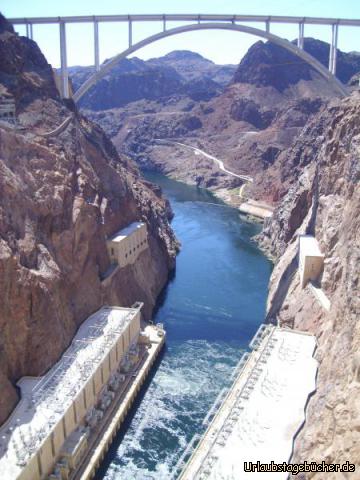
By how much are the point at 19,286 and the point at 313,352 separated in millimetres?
18569

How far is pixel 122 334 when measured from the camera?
123 ft

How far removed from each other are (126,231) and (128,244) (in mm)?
1823

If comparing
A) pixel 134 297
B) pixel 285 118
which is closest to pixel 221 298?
pixel 134 297

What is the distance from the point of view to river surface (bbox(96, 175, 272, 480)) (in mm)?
31984

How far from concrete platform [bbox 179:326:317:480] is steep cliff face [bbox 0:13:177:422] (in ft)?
36.4

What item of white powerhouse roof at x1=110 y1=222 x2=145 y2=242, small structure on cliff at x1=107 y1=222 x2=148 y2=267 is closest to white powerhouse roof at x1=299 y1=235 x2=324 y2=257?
small structure on cliff at x1=107 y1=222 x2=148 y2=267

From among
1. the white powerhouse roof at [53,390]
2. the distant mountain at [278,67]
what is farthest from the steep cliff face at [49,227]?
the distant mountain at [278,67]

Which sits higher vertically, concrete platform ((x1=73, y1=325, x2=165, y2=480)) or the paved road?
the paved road

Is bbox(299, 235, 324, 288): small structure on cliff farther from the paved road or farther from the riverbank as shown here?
the paved road

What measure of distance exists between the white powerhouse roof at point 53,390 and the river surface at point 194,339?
4.56 m

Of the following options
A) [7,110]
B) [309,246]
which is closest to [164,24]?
[7,110]

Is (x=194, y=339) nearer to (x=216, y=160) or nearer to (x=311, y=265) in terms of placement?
(x=311, y=265)

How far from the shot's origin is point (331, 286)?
3831 cm

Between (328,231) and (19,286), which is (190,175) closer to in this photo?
(328,231)
